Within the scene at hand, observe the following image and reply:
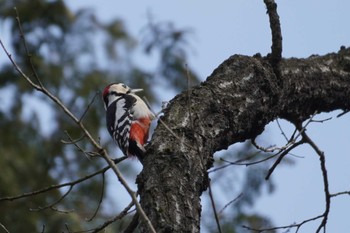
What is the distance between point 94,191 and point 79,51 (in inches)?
92.1

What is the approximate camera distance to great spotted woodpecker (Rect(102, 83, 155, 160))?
5230 millimetres

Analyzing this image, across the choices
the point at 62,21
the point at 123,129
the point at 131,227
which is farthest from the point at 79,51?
the point at 131,227

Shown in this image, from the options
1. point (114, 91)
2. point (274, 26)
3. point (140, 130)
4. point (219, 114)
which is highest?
point (114, 91)

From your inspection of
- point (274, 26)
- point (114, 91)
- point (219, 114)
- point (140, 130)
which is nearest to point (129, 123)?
point (140, 130)

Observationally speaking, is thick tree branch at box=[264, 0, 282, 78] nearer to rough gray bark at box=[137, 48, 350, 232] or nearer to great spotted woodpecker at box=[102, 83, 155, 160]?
rough gray bark at box=[137, 48, 350, 232]

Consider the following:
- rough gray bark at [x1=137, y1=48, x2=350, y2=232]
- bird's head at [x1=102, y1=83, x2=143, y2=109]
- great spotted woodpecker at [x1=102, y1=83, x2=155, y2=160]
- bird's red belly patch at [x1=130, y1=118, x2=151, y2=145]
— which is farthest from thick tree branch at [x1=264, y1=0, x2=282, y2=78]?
bird's head at [x1=102, y1=83, x2=143, y2=109]

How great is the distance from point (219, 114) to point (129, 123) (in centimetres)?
204

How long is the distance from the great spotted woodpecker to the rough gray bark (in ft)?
3.87

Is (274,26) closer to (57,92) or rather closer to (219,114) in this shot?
(219,114)

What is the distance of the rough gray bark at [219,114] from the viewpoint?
3082mm

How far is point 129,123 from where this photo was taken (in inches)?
221

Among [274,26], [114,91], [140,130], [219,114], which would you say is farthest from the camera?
[114,91]

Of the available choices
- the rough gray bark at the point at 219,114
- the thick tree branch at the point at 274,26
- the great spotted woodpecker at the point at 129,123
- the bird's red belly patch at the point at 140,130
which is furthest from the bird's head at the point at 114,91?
the thick tree branch at the point at 274,26

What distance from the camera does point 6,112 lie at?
32.8 feet
